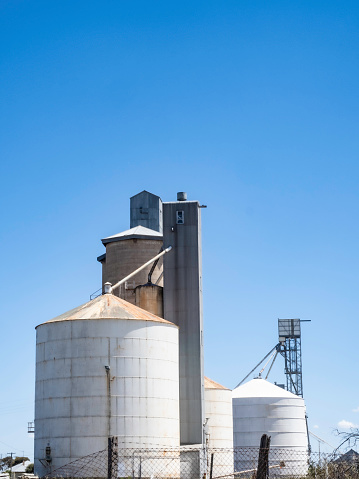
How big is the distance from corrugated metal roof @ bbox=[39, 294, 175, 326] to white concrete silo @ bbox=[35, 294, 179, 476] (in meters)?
0.05

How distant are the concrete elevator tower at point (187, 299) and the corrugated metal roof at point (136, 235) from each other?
12423mm

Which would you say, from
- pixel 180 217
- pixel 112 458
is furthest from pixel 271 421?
pixel 112 458

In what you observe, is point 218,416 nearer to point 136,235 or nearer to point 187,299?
point 187,299

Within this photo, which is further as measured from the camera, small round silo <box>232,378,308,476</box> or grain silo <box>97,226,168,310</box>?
small round silo <box>232,378,308,476</box>

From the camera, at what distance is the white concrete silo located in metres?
37.3

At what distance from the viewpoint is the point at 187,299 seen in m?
45.8

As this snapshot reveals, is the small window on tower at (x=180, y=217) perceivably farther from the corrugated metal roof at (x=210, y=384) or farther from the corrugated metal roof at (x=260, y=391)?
the corrugated metal roof at (x=260, y=391)

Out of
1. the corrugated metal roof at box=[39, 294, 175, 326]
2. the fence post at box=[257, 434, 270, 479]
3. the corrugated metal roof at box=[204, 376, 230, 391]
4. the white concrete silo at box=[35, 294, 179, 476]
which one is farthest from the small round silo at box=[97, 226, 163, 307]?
the fence post at box=[257, 434, 270, 479]

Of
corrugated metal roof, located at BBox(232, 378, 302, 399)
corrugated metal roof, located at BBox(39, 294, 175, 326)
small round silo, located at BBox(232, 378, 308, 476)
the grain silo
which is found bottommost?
small round silo, located at BBox(232, 378, 308, 476)

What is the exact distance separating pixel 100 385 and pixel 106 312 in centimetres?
373

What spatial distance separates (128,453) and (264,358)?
49.1 m

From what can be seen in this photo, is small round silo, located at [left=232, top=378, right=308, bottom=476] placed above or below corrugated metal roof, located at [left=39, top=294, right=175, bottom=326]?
below

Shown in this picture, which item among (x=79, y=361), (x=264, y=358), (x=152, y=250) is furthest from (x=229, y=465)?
(x=264, y=358)

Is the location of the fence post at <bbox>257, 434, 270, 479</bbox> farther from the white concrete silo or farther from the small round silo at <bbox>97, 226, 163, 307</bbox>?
the small round silo at <bbox>97, 226, 163, 307</bbox>
